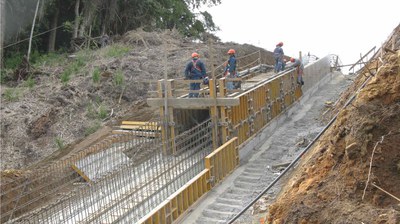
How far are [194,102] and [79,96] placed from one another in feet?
28.9

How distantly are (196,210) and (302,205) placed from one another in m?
5.31

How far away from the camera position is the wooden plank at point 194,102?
1330 cm

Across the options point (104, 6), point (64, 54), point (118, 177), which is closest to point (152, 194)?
point (118, 177)

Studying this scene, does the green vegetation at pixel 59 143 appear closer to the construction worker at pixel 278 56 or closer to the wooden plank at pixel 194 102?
the wooden plank at pixel 194 102

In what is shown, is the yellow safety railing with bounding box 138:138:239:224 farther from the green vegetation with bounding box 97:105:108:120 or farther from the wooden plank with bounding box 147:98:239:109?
the green vegetation with bounding box 97:105:108:120

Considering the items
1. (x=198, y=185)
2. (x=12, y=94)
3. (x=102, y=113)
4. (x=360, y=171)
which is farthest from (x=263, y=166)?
(x=12, y=94)

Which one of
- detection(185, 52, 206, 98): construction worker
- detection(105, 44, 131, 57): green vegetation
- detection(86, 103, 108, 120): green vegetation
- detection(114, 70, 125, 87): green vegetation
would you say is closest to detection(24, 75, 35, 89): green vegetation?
detection(86, 103, 108, 120): green vegetation

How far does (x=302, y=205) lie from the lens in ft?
19.7

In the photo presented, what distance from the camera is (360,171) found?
6.19 metres

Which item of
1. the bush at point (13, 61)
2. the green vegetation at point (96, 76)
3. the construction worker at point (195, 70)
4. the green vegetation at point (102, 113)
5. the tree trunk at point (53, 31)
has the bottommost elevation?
the green vegetation at point (102, 113)

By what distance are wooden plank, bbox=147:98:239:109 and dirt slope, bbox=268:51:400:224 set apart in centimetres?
618

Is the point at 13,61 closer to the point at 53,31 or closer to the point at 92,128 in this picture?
the point at 53,31

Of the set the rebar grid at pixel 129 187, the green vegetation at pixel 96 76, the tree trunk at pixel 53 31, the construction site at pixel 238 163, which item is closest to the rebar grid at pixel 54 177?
the construction site at pixel 238 163

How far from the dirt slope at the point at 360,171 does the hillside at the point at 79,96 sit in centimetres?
865
